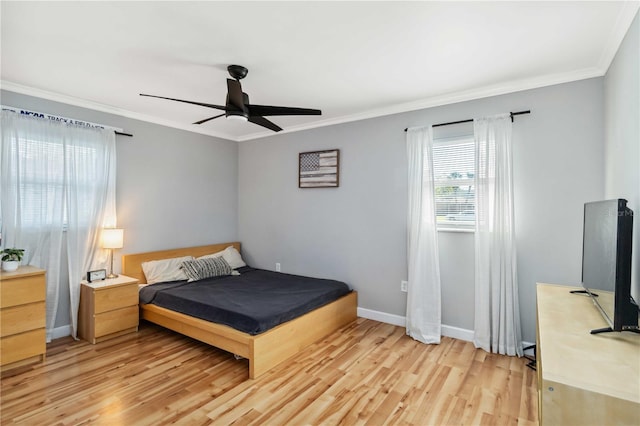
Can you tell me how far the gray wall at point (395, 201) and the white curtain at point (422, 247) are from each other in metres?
0.15

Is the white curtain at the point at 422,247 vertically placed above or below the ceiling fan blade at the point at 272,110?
below

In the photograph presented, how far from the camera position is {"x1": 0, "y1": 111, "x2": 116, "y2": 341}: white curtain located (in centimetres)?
294

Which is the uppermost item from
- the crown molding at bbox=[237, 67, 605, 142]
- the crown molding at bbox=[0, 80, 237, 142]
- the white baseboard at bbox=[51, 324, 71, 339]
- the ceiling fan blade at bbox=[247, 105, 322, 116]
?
Result: the crown molding at bbox=[237, 67, 605, 142]

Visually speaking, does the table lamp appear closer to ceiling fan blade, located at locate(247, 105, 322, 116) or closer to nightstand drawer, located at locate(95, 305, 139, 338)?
nightstand drawer, located at locate(95, 305, 139, 338)

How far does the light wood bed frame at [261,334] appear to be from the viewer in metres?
2.62

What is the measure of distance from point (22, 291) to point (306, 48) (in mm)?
3012

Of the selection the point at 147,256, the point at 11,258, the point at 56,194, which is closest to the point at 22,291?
the point at 11,258

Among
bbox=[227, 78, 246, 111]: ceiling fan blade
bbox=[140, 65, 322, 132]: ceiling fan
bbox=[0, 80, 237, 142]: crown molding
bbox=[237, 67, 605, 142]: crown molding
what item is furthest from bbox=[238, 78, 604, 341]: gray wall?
bbox=[227, 78, 246, 111]: ceiling fan blade

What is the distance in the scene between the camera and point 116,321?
325 cm

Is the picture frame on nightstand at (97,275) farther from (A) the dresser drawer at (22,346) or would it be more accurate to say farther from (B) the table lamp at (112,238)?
(A) the dresser drawer at (22,346)

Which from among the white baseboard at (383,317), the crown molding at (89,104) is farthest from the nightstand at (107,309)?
the white baseboard at (383,317)

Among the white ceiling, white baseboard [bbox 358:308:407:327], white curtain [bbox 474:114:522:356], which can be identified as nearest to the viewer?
the white ceiling

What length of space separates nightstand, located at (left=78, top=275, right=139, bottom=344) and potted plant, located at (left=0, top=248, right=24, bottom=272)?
0.60m

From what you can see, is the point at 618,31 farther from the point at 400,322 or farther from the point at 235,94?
the point at 400,322
